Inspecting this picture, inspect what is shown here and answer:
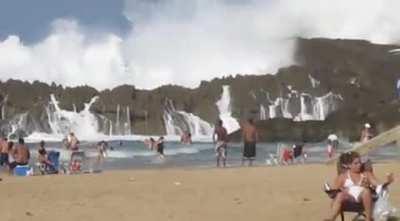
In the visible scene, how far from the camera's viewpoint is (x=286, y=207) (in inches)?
470

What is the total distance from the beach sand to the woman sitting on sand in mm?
1431

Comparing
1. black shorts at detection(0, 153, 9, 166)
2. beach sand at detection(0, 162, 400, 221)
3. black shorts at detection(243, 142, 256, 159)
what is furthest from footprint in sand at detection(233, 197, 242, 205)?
black shorts at detection(0, 153, 9, 166)

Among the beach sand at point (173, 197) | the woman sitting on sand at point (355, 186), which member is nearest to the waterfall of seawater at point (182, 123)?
the beach sand at point (173, 197)

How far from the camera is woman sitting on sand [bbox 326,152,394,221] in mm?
9273

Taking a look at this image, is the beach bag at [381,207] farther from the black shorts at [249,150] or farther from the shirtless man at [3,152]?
the shirtless man at [3,152]

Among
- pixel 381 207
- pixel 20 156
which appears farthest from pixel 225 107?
pixel 381 207

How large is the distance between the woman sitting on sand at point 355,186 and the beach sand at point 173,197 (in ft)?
4.70

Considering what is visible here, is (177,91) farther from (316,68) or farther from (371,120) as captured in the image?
(371,120)

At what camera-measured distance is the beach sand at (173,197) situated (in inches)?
452

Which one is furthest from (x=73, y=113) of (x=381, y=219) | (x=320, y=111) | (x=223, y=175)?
(x=381, y=219)

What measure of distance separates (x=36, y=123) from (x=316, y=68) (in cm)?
3778

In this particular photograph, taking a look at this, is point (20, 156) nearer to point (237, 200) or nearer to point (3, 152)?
point (3, 152)

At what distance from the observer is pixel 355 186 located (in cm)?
934

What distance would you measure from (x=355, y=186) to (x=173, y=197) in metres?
4.81
